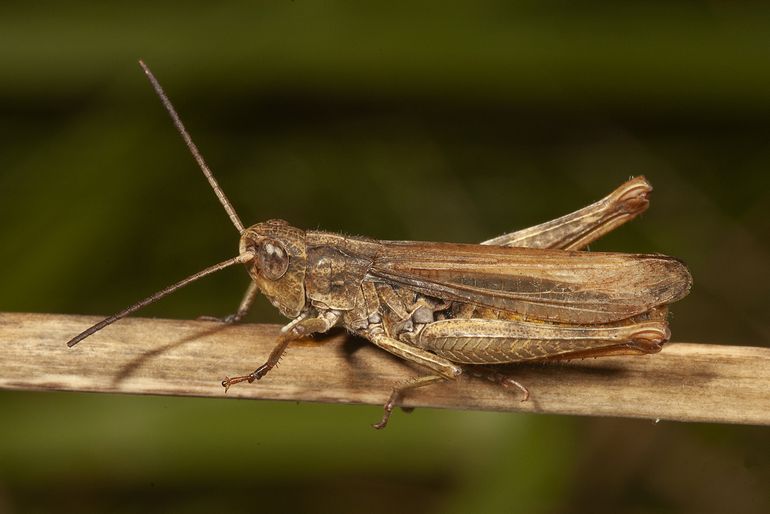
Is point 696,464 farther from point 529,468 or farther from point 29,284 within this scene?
point 29,284

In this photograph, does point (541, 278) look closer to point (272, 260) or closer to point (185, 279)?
point (272, 260)

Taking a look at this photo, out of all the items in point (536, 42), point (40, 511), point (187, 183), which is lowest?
point (40, 511)

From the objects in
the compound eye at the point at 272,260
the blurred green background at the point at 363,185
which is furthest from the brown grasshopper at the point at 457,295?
the blurred green background at the point at 363,185

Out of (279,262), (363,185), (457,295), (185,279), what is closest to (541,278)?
(457,295)

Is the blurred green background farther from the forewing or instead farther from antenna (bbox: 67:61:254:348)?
the forewing

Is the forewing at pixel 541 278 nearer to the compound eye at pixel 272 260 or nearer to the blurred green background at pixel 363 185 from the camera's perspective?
the compound eye at pixel 272 260

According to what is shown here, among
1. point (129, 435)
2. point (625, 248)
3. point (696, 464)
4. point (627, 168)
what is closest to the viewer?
point (129, 435)

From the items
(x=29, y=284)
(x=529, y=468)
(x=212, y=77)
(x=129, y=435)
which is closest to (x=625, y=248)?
(x=529, y=468)
